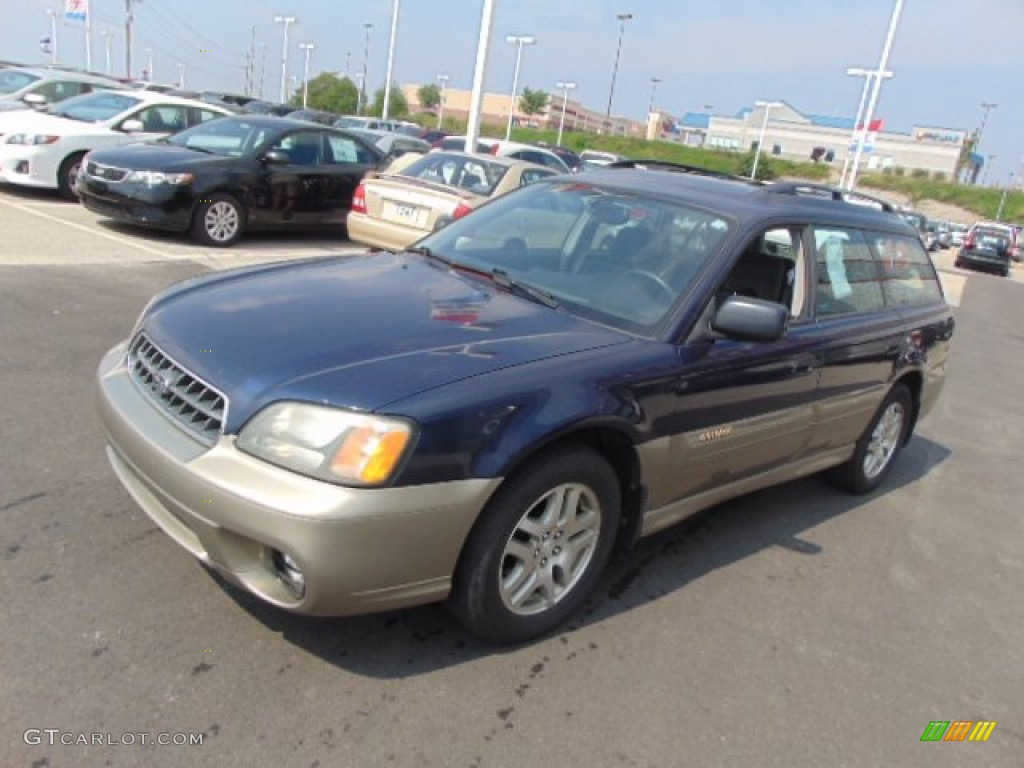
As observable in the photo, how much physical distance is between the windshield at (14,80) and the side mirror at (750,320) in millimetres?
15294

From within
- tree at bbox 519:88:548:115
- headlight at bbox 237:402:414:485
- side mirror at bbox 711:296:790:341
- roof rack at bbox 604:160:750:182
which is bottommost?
headlight at bbox 237:402:414:485

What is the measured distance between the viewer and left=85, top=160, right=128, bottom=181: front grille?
28.6 ft

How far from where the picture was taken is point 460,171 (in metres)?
9.32

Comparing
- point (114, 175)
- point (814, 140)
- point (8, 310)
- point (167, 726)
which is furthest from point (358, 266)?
point (814, 140)

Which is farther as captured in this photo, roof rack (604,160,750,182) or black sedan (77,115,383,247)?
black sedan (77,115,383,247)

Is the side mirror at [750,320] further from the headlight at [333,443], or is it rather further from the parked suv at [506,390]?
the headlight at [333,443]

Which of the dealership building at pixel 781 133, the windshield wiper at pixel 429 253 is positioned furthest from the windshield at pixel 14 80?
the dealership building at pixel 781 133

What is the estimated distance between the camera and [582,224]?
12.4 feet

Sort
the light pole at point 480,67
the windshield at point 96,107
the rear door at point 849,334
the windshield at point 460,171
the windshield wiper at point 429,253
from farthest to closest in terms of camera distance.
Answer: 1. the light pole at point 480,67
2. the windshield at point 96,107
3. the windshield at point 460,171
4. the rear door at point 849,334
5. the windshield wiper at point 429,253

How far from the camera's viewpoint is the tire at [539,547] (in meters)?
2.60

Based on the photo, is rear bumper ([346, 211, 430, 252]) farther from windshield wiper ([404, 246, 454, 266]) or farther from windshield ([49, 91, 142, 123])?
windshield ([49, 91, 142, 123])

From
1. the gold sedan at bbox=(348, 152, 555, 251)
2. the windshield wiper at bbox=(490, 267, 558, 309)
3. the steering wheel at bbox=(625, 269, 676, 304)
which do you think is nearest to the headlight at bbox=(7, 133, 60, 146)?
the gold sedan at bbox=(348, 152, 555, 251)

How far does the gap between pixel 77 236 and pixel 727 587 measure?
311 inches

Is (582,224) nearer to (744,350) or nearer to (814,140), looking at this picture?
(744,350)
